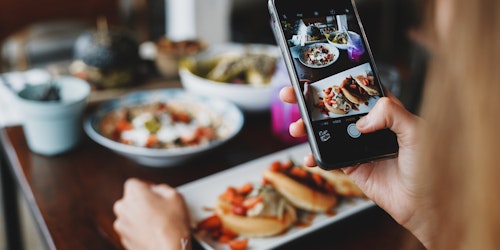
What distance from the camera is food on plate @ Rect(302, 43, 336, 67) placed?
75 cm

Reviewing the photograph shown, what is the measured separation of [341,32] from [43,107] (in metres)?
0.64

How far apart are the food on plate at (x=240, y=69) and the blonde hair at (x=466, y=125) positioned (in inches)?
35.8

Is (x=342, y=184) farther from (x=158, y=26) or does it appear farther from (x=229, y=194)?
(x=158, y=26)

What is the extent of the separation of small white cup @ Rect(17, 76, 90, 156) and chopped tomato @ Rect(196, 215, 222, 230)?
42 centimetres

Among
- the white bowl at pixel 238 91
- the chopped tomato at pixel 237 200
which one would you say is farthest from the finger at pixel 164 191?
the white bowl at pixel 238 91

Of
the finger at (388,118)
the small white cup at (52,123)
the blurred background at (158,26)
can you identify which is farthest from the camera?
the blurred background at (158,26)

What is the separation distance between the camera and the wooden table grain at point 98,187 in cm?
85

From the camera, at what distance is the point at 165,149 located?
41.1 inches

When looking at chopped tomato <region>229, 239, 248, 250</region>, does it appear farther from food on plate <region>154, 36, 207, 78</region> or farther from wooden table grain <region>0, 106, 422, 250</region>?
food on plate <region>154, 36, 207, 78</region>

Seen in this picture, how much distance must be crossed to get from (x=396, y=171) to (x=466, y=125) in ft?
1.25

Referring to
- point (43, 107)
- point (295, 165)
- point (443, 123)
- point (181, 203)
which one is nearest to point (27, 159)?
point (43, 107)

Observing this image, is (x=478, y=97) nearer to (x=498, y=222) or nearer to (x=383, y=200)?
(x=498, y=222)

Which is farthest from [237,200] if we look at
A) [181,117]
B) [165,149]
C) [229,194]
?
[181,117]

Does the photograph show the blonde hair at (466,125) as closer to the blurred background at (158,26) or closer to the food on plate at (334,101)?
the food on plate at (334,101)
